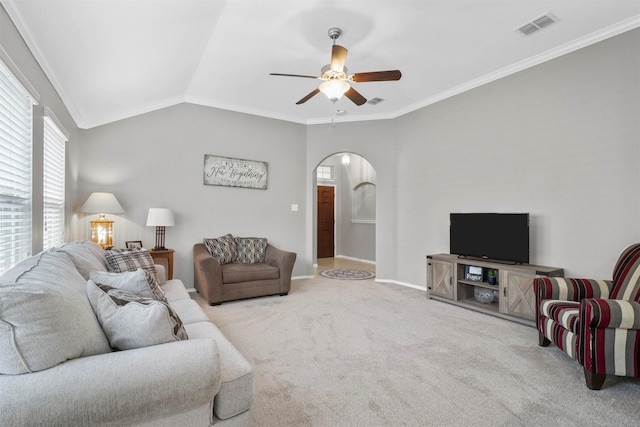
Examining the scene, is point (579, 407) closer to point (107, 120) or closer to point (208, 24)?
point (208, 24)

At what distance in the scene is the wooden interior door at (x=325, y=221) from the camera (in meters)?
9.14

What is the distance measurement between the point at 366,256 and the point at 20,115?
24.0 ft

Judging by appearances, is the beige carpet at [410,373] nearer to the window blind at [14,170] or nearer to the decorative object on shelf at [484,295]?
the decorative object on shelf at [484,295]

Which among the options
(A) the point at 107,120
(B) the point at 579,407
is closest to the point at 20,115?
(A) the point at 107,120

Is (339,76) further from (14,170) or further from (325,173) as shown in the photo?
(325,173)

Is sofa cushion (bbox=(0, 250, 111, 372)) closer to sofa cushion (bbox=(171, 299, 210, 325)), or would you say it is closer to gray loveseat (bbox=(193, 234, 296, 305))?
sofa cushion (bbox=(171, 299, 210, 325))

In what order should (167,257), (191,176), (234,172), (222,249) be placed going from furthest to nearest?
(234,172) → (191,176) → (222,249) → (167,257)

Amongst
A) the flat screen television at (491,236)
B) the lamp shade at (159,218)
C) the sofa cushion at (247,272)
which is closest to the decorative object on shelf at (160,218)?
the lamp shade at (159,218)

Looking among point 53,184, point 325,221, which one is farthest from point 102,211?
point 325,221

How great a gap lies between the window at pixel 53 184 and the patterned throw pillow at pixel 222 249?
1.71 m

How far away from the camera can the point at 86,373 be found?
1131mm

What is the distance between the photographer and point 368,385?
2230 millimetres

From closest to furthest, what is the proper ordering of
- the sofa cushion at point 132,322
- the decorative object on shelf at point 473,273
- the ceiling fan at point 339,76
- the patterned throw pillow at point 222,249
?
the sofa cushion at point 132,322 → the ceiling fan at point 339,76 → the decorative object on shelf at point 473,273 → the patterned throw pillow at point 222,249

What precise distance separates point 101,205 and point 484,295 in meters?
4.85
